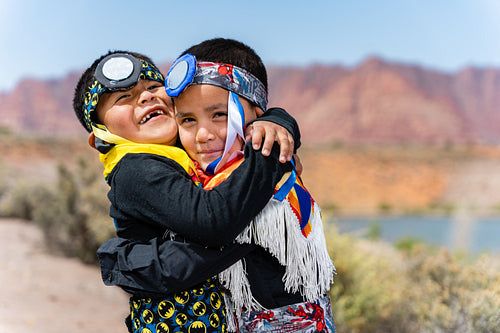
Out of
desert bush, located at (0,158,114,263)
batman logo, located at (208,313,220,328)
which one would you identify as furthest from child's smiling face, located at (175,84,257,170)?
desert bush, located at (0,158,114,263)

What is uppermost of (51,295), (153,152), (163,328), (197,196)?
(51,295)

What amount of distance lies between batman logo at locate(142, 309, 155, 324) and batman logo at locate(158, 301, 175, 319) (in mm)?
37

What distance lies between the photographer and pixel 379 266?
6.96m

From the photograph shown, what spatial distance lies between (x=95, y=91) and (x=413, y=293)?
492 centimetres

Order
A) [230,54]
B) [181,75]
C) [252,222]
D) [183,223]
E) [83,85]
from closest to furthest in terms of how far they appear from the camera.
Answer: [183,223], [252,222], [181,75], [230,54], [83,85]

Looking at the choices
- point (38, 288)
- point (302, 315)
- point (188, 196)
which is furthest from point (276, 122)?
point (38, 288)

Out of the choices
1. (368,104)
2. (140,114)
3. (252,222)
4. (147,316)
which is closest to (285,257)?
(252,222)

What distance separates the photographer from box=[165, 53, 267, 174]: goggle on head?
172cm

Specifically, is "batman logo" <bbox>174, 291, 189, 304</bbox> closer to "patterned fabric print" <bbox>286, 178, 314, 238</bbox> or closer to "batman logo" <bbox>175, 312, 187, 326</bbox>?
→ "batman logo" <bbox>175, 312, 187, 326</bbox>

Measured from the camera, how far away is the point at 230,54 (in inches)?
72.3

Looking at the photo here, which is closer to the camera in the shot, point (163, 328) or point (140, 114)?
point (163, 328)

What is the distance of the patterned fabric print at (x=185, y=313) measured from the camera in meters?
1.65

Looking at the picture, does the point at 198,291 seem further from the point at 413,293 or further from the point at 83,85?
the point at 413,293

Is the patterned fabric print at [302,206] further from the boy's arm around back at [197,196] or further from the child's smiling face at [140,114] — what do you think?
the child's smiling face at [140,114]
